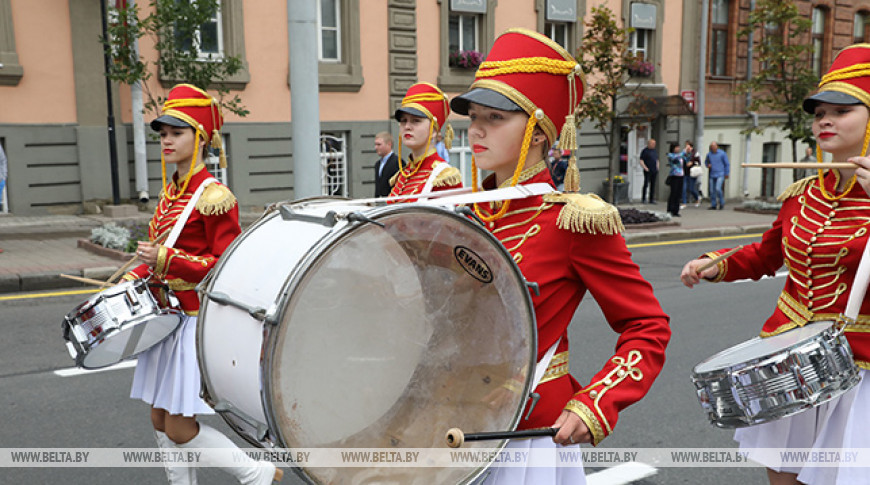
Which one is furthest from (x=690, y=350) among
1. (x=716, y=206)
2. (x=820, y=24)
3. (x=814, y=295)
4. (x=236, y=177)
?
(x=820, y=24)

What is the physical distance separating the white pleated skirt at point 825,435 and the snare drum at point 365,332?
1.36 meters

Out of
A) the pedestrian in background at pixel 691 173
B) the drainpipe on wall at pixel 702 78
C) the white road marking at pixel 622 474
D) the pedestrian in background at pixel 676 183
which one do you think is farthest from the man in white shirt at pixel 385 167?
the drainpipe on wall at pixel 702 78

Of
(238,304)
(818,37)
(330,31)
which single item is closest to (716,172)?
(818,37)

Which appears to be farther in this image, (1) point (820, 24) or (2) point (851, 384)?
(1) point (820, 24)

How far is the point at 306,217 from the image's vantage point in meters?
2.03

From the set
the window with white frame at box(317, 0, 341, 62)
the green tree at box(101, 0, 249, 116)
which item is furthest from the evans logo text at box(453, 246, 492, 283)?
the window with white frame at box(317, 0, 341, 62)

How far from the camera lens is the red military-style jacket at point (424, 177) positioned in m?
5.83

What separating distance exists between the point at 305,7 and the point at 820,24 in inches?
929

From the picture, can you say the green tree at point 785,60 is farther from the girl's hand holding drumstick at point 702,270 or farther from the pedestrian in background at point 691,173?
the girl's hand holding drumstick at point 702,270

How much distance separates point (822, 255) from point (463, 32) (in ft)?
56.5

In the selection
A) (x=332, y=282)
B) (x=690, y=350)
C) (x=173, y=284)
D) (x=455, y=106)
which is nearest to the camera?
(x=332, y=282)

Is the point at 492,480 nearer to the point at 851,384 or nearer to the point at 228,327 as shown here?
the point at 228,327

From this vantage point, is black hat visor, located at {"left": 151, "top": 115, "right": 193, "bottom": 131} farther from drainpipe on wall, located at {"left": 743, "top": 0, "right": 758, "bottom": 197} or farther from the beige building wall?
drainpipe on wall, located at {"left": 743, "top": 0, "right": 758, "bottom": 197}

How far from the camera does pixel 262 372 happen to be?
1794 millimetres
